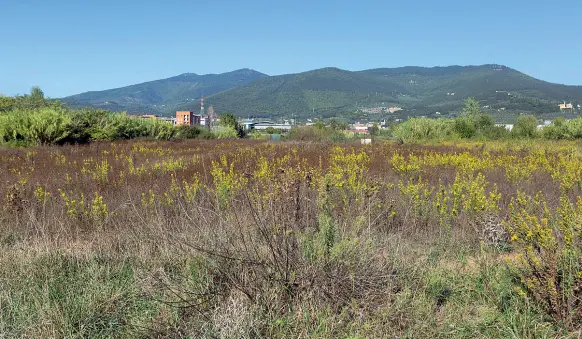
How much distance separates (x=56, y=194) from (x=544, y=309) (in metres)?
6.46

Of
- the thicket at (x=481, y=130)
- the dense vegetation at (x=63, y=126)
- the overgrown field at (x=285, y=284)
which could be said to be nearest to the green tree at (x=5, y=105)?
the dense vegetation at (x=63, y=126)

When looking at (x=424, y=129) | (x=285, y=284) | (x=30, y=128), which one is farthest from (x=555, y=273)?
(x=424, y=129)

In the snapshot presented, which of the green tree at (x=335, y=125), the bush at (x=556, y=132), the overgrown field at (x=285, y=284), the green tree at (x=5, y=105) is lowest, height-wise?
the overgrown field at (x=285, y=284)

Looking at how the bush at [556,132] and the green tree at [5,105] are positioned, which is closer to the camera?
the green tree at [5,105]

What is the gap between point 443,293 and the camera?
303 centimetres

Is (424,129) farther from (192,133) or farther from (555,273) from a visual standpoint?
(555,273)

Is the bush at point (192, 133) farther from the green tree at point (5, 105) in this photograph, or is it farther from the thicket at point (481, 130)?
the thicket at point (481, 130)

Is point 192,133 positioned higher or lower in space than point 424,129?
lower

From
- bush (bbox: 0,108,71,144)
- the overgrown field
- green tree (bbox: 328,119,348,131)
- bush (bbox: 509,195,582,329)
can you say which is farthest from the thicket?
the overgrown field

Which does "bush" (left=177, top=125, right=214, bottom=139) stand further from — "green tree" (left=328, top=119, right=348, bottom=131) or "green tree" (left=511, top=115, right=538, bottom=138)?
"green tree" (left=511, top=115, right=538, bottom=138)

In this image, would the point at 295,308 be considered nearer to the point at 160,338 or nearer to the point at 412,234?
the point at 160,338

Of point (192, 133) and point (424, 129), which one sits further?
point (192, 133)

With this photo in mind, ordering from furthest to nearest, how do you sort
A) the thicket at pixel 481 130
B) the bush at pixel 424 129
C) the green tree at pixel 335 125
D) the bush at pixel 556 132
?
the green tree at pixel 335 125, the bush at pixel 424 129, the bush at pixel 556 132, the thicket at pixel 481 130

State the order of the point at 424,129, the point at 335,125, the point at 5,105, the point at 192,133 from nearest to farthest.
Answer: the point at 5,105, the point at 424,129, the point at 192,133, the point at 335,125
